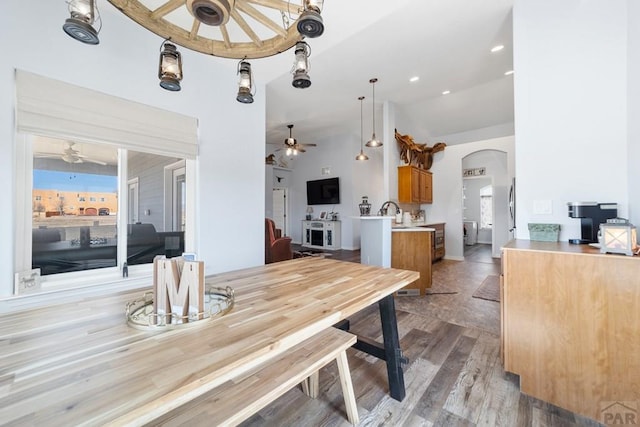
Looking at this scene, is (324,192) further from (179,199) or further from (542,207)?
(542,207)

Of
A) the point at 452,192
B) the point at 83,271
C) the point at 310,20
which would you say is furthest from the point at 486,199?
the point at 83,271

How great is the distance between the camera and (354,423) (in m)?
1.41

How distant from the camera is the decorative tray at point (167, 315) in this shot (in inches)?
36.1

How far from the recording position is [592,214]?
5.79ft

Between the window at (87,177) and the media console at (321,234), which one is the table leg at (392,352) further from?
→ the media console at (321,234)

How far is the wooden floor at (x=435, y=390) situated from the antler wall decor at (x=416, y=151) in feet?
11.6

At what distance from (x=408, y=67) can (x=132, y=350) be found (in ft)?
13.9

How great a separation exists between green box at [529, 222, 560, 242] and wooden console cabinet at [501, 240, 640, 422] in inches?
15.3

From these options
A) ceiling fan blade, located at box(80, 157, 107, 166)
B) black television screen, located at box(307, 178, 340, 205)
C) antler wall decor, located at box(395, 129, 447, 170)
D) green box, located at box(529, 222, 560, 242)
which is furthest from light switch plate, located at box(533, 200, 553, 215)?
black television screen, located at box(307, 178, 340, 205)

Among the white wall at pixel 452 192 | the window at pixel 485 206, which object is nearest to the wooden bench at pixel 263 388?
the white wall at pixel 452 192

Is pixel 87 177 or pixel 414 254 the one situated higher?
pixel 87 177

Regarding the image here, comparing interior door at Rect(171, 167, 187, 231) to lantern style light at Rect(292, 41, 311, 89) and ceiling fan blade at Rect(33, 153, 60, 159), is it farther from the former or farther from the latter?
lantern style light at Rect(292, 41, 311, 89)

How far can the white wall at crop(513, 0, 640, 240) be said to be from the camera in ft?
5.94

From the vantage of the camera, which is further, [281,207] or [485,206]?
[485,206]
